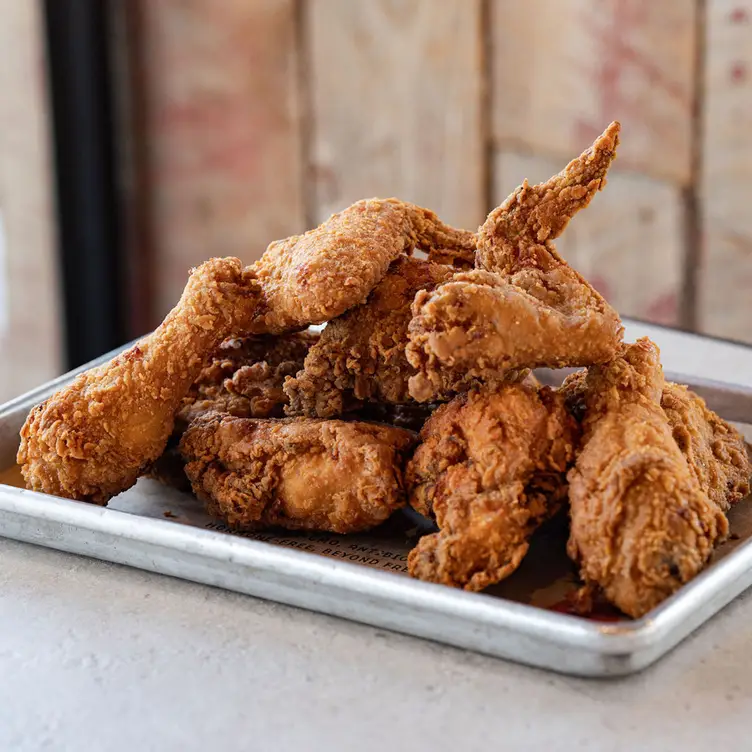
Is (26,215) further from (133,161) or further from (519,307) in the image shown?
(519,307)

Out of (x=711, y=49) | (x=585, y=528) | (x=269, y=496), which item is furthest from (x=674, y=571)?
(x=711, y=49)

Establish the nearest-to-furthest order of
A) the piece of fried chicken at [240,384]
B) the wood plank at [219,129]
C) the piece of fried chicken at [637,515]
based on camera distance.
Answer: the piece of fried chicken at [637,515] < the piece of fried chicken at [240,384] < the wood plank at [219,129]

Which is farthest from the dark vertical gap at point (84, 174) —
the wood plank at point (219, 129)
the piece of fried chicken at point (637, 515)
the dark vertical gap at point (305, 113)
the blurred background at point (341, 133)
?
the piece of fried chicken at point (637, 515)

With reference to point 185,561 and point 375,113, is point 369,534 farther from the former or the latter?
point 375,113

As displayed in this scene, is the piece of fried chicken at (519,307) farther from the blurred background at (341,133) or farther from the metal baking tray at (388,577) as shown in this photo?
the blurred background at (341,133)

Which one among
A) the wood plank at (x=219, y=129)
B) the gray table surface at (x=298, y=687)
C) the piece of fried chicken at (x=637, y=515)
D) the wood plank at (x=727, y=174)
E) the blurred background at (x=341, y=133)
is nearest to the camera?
the gray table surface at (x=298, y=687)

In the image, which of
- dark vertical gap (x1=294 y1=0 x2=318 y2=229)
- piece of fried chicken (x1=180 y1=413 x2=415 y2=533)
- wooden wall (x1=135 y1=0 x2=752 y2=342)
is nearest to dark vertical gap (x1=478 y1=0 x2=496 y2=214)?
wooden wall (x1=135 y1=0 x2=752 y2=342)
